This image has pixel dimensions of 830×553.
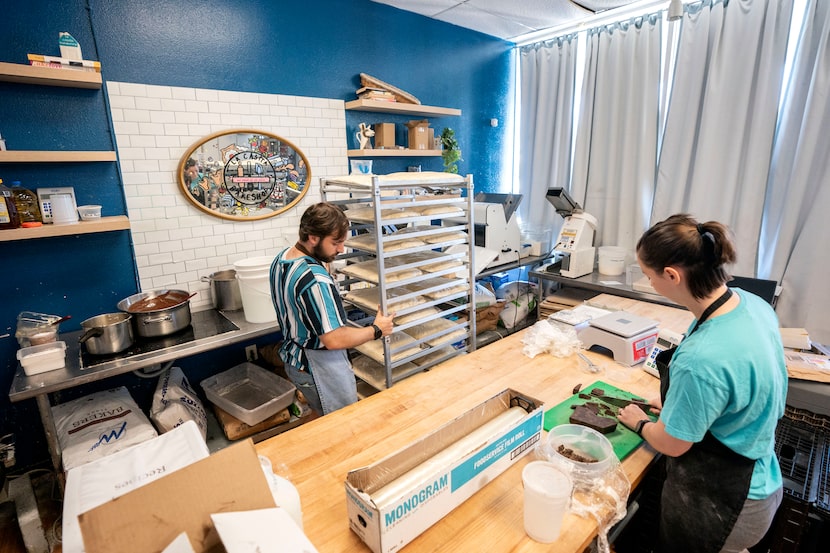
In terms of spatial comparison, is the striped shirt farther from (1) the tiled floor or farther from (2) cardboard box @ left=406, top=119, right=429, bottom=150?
(2) cardboard box @ left=406, top=119, right=429, bottom=150

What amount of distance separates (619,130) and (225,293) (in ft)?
12.7

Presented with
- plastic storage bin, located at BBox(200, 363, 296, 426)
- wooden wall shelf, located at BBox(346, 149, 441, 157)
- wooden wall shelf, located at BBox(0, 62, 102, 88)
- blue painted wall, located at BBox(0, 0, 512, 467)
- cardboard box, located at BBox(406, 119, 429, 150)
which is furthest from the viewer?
cardboard box, located at BBox(406, 119, 429, 150)

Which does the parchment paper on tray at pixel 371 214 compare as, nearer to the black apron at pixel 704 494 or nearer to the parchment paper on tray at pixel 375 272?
the parchment paper on tray at pixel 375 272

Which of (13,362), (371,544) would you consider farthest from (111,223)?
(371,544)

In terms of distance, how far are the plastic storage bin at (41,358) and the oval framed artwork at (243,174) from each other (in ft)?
4.09

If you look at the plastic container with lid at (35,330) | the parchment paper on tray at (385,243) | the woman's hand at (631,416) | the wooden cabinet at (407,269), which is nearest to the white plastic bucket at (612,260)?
the wooden cabinet at (407,269)

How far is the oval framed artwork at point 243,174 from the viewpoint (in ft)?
9.72

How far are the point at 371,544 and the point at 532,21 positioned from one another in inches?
184

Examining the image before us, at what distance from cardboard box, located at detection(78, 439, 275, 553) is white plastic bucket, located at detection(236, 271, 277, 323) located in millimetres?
1940

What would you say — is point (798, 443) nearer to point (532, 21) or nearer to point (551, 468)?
point (551, 468)

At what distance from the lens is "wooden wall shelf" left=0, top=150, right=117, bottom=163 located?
2223 mm

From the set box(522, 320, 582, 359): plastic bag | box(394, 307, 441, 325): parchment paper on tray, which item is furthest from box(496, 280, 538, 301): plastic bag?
box(522, 320, 582, 359): plastic bag

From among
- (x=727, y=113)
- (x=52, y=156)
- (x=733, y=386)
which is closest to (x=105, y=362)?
(x=52, y=156)

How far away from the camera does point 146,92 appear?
2703 mm
